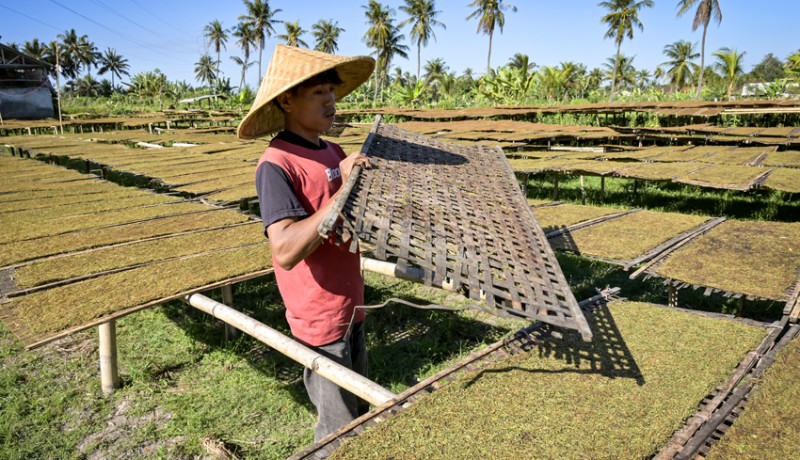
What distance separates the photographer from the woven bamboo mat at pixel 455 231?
4.37ft

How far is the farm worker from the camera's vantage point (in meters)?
1.62

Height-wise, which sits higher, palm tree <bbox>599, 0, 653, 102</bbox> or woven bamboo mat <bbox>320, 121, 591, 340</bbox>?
palm tree <bbox>599, 0, 653, 102</bbox>

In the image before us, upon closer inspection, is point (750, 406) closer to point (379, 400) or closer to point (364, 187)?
point (379, 400)

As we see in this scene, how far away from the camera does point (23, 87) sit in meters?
25.9

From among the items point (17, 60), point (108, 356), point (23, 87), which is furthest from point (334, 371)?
point (17, 60)

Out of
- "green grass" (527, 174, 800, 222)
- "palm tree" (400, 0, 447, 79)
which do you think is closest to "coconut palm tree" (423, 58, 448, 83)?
"palm tree" (400, 0, 447, 79)

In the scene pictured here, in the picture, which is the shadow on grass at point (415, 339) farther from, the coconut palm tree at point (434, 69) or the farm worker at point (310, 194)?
the coconut palm tree at point (434, 69)

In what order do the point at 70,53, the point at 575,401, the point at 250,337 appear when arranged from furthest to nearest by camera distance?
1. the point at 70,53
2. the point at 250,337
3. the point at 575,401

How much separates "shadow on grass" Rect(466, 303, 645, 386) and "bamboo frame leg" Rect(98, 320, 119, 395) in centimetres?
228

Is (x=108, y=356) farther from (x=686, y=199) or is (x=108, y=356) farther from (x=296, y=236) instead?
(x=686, y=199)

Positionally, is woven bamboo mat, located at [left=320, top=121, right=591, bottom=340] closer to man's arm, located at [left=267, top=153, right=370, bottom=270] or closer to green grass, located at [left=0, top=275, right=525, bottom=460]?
man's arm, located at [left=267, top=153, right=370, bottom=270]

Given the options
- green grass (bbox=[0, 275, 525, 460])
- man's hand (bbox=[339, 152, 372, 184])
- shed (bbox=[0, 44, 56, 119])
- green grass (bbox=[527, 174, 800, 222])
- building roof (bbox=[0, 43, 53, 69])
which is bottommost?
green grass (bbox=[0, 275, 525, 460])

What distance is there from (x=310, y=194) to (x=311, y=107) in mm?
320

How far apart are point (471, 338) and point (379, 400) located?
2400 mm
